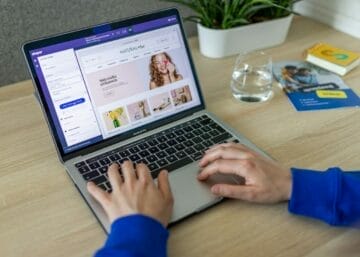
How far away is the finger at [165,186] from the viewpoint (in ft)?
1.77

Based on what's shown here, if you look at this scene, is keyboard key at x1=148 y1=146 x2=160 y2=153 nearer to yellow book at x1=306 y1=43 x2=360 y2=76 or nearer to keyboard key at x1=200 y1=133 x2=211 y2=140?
keyboard key at x1=200 y1=133 x2=211 y2=140

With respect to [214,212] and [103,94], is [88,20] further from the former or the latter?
[214,212]

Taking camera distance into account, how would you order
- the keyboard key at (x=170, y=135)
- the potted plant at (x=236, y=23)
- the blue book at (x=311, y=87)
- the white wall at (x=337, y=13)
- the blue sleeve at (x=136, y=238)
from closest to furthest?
the blue sleeve at (x=136, y=238) → the keyboard key at (x=170, y=135) → the blue book at (x=311, y=87) → the potted plant at (x=236, y=23) → the white wall at (x=337, y=13)

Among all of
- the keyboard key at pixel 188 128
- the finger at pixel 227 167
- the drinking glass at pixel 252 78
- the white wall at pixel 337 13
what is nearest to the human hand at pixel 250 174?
the finger at pixel 227 167

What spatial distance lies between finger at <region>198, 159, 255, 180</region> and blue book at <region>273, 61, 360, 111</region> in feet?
0.87

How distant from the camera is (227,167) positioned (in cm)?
57

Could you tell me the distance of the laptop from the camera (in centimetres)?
60

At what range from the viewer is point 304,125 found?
28.8 inches

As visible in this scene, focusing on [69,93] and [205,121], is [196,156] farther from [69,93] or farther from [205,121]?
[69,93]

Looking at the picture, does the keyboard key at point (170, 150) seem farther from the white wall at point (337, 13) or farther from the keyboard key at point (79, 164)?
the white wall at point (337, 13)

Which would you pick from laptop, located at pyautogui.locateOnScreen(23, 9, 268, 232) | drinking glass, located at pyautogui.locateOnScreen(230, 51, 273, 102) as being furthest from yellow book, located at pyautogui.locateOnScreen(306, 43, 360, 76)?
laptop, located at pyautogui.locateOnScreen(23, 9, 268, 232)

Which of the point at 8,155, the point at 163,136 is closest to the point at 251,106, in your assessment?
the point at 163,136

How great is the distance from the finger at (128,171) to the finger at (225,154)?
101 millimetres

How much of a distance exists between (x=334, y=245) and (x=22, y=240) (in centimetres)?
39
